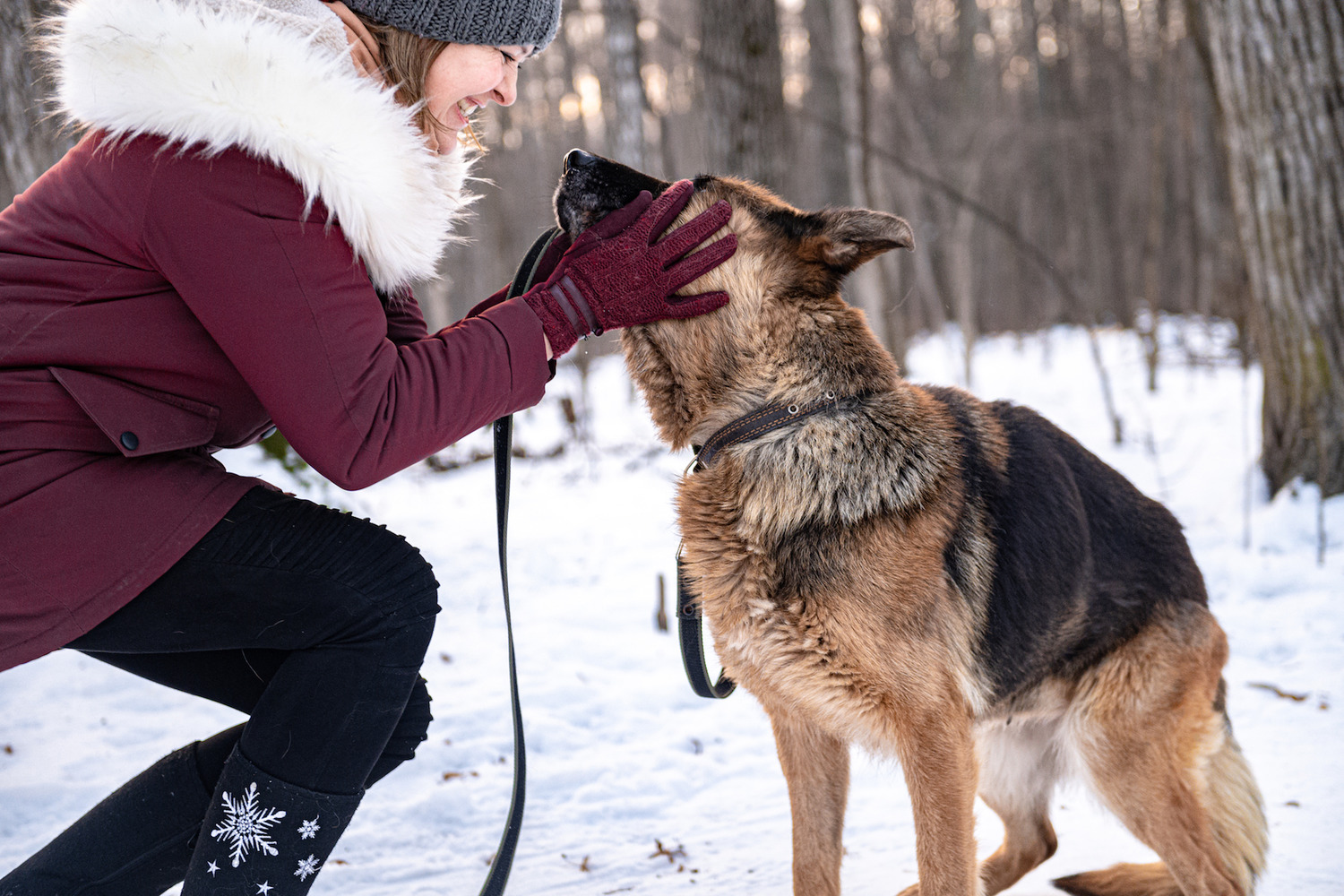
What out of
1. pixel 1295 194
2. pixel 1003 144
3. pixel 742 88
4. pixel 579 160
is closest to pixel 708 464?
pixel 579 160

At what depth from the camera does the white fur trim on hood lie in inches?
54.7

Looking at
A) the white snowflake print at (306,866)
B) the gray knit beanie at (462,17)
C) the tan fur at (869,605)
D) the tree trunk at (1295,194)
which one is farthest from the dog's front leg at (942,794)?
the tree trunk at (1295,194)

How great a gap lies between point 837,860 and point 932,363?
13.3 metres

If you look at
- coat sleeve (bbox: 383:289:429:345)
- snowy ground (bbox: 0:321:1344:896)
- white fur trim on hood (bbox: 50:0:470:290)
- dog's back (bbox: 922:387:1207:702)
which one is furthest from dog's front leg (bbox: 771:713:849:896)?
white fur trim on hood (bbox: 50:0:470:290)

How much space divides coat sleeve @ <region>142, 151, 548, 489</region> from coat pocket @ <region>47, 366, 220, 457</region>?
137 mm

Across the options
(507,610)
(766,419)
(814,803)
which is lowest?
(814,803)

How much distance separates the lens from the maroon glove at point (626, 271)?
5.66ft

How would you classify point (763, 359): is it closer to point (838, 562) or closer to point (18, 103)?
point (838, 562)

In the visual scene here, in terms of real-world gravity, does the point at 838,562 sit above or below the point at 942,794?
above

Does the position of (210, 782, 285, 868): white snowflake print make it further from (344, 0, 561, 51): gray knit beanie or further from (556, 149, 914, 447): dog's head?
(344, 0, 561, 51): gray knit beanie

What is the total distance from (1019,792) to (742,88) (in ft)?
15.0

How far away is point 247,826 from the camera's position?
4.90ft

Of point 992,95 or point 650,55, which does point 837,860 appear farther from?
point 992,95

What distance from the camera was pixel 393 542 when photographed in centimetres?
164
